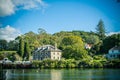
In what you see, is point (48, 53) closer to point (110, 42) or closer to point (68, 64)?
point (110, 42)

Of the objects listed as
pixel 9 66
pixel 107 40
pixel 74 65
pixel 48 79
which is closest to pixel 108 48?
pixel 107 40

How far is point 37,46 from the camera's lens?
56469mm

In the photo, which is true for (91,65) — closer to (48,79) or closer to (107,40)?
(107,40)

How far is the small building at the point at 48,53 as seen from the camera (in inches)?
2032

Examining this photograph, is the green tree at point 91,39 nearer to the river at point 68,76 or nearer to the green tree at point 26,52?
the green tree at point 26,52

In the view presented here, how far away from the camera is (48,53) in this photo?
172 ft

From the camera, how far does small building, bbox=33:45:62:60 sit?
51.6 m

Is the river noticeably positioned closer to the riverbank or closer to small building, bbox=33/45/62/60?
the riverbank

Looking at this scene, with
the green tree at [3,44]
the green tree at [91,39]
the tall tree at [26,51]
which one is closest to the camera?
the tall tree at [26,51]

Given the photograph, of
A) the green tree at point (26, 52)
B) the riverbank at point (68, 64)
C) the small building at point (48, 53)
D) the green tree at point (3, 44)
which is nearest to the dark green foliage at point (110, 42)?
the small building at point (48, 53)

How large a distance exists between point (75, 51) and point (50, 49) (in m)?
7.40

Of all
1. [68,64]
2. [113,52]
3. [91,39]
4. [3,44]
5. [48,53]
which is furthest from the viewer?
[91,39]

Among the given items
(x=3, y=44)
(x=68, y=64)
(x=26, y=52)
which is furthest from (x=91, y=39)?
(x=68, y=64)

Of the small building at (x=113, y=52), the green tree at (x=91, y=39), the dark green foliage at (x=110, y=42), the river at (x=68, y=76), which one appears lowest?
the river at (x=68, y=76)
